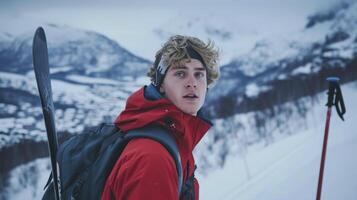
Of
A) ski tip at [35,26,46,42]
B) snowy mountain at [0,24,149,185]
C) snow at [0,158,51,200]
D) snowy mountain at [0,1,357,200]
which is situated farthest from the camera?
snowy mountain at [0,24,149,185]

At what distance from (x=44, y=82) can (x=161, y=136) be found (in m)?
1.10

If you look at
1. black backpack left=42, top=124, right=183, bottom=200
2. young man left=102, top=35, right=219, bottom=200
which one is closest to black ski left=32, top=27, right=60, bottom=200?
black backpack left=42, top=124, right=183, bottom=200

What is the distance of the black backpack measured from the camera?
3.65 feet

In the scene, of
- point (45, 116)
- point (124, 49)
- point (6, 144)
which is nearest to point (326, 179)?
point (45, 116)

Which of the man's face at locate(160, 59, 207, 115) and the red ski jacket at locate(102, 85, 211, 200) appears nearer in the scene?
the red ski jacket at locate(102, 85, 211, 200)

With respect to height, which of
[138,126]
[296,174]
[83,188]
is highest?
[138,126]

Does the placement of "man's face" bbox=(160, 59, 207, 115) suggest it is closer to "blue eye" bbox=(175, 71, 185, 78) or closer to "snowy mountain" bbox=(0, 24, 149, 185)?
"blue eye" bbox=(175, 71, 185, 78)

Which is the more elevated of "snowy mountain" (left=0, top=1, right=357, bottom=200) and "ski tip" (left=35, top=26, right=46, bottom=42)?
"ski tip" (left=35, top=26, right=46, bottom=42)

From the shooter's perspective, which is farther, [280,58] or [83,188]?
[280,58]

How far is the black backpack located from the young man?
39 mm

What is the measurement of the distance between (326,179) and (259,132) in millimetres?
13433

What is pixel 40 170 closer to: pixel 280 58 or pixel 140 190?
pixel 140 190

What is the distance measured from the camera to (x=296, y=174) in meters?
Result: 3.41

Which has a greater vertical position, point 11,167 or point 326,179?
point 326,179
